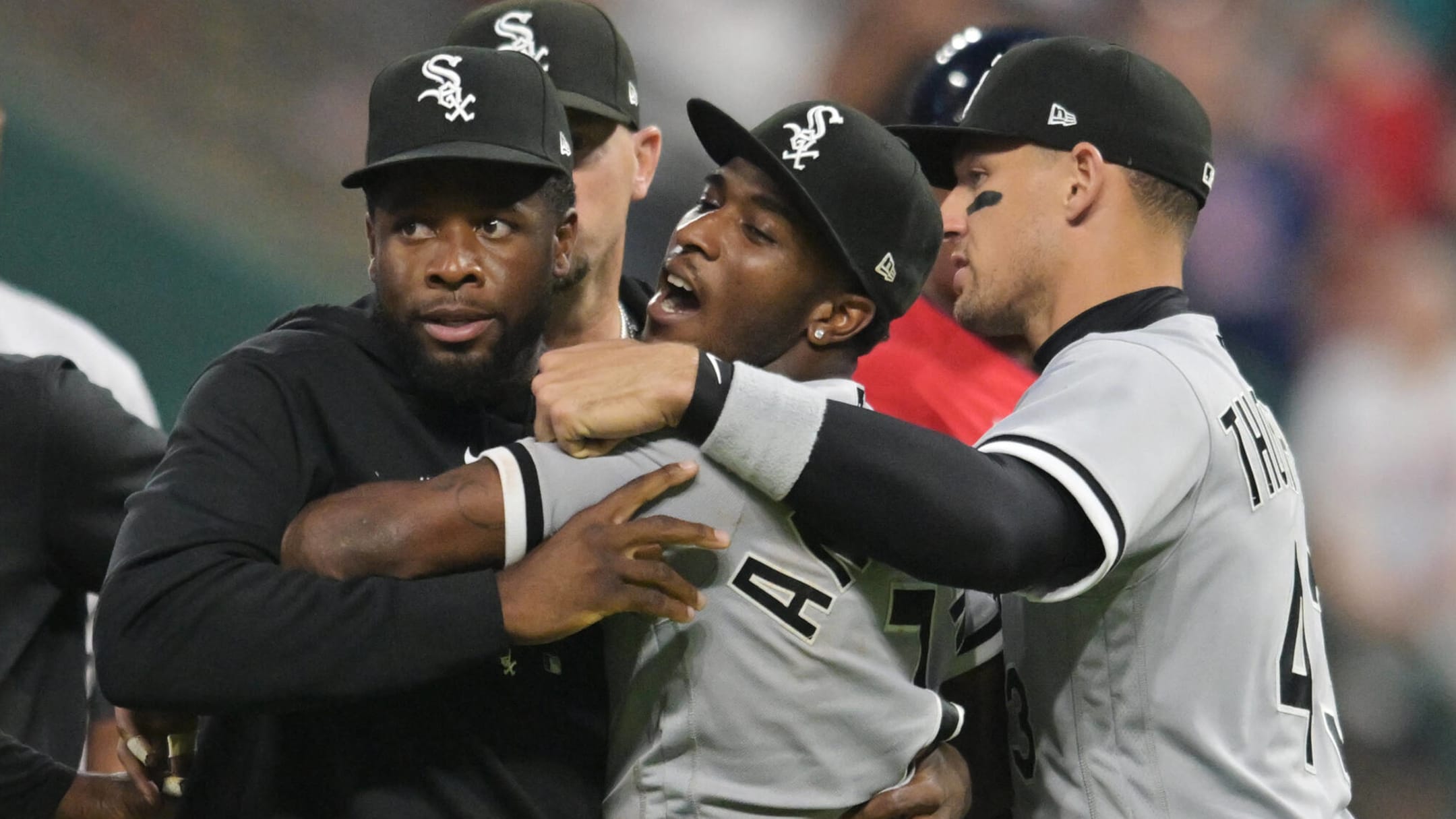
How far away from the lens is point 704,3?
489 centimetres

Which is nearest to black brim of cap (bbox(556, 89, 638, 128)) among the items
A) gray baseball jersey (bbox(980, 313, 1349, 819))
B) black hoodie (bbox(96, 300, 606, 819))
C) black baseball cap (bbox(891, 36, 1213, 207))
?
black baseball cap (bbox(891, 36, 1213, 207))

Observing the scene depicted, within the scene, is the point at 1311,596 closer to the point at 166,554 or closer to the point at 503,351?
the point at 503,351

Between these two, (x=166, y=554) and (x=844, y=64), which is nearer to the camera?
(x=166, y=554)

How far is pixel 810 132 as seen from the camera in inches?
73.1

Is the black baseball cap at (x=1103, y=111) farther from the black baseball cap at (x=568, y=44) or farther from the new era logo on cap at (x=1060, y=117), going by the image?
the black baseball cap at (x=568, y=44)

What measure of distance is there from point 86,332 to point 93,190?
0.74 meters

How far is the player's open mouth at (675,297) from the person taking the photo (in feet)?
6.23

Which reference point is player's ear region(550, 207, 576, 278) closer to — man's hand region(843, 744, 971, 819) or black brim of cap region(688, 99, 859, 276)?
black brim of cap region(688, 99, 859, 276)

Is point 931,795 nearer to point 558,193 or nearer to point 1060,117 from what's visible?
point 558,193

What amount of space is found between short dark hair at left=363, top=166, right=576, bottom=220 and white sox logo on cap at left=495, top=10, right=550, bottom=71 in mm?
769

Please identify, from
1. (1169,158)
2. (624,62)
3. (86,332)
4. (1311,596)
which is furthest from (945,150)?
(86,332)

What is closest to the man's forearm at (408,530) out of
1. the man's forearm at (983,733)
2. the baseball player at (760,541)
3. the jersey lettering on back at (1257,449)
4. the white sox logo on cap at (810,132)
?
the baseball player at (760,541)

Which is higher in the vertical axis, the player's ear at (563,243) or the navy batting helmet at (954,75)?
the player's ear at (563,243)

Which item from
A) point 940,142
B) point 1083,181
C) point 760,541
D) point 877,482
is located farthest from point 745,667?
point 940,142
